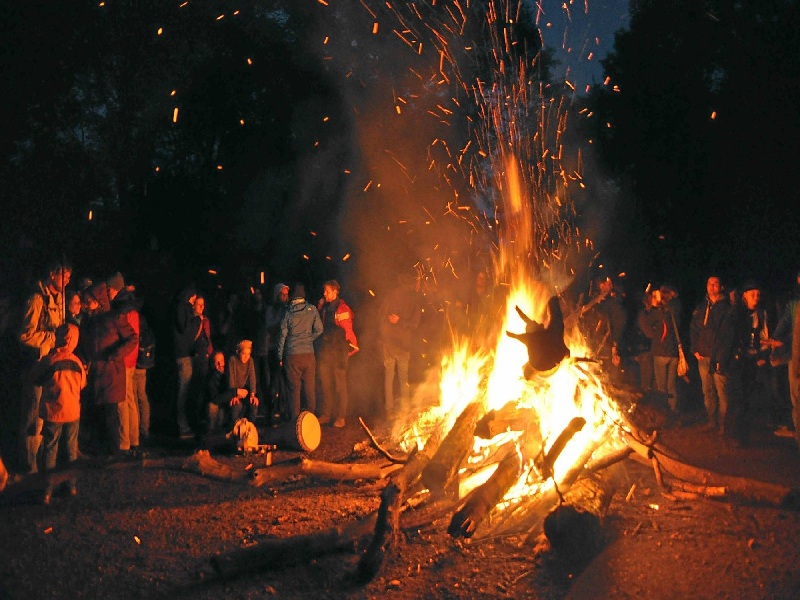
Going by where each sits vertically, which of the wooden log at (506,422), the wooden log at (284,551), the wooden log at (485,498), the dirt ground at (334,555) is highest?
the wooden log at (506,422)

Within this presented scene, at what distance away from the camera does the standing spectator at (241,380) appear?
8.51 metres

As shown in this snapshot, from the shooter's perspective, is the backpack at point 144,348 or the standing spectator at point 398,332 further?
the standing spectator at point 398,332

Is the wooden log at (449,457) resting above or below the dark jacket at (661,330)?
below

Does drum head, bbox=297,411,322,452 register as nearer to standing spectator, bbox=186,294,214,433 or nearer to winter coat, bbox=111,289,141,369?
standing spectator, bbox=186,294,214,433

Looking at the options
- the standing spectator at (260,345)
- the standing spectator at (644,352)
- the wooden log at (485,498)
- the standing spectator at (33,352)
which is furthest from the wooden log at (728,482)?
the standing spectator at (33,352)

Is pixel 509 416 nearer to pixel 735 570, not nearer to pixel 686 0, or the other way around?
pixel 735 570

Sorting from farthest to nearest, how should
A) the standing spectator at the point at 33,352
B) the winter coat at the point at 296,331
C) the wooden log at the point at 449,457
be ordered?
the winter coat at the point at 296,331 → the standing spectator at the point at 33,352 → the wooden log at the point at 449,457

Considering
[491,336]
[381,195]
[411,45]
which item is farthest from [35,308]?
[411,45]

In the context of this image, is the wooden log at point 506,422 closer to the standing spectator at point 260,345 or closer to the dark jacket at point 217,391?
the dark jacket at point 217,391

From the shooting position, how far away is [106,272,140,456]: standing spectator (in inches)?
306

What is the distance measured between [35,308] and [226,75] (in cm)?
1073

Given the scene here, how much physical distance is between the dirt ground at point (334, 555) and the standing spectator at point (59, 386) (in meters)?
0.40

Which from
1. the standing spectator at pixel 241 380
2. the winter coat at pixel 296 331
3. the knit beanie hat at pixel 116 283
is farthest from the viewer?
the winter coat at pixel 296 331

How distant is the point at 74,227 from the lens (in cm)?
1441
